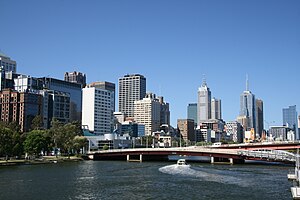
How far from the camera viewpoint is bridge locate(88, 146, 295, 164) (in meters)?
135

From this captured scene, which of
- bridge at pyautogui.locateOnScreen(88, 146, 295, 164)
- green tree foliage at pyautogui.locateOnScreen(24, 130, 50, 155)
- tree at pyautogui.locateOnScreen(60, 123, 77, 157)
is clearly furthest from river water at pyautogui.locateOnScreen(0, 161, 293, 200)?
tree at pyautogui.locateOnScreen(60, 123, 77, 157)

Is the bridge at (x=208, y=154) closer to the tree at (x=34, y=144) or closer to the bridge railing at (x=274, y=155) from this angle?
the bridge railing at (x=274, y=155)

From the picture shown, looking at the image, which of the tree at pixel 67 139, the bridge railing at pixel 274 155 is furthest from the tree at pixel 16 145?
the bridge railing at pixel 274 155

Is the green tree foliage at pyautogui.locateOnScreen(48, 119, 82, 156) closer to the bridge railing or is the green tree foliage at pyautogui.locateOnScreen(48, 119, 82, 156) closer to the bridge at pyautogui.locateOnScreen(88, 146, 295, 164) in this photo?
the bridge at pyautogui.locateOnScreen(88, 146, 295, 164)

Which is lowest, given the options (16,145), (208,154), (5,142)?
(208,154)

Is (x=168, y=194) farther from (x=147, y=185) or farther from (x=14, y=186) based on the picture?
(x=14, y=186)

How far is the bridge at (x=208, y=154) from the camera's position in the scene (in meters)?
135

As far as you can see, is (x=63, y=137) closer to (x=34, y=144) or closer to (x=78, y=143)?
(x=78, y=143)

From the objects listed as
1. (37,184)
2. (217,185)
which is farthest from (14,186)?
(217,185)

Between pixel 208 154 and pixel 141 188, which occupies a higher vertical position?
pixel 208 154

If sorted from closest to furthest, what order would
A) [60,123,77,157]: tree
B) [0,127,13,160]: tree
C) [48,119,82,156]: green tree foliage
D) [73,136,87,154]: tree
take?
[0,127,13,160]: tree
[48,119,82,156]: green tree foliage
[60,123,77,157]: tree
[73,136,87,154]: tree

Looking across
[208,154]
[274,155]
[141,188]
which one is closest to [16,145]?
[208,154]

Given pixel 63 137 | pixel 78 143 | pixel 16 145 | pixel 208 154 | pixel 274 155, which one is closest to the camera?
pixel 274 155

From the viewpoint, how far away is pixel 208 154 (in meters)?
153
